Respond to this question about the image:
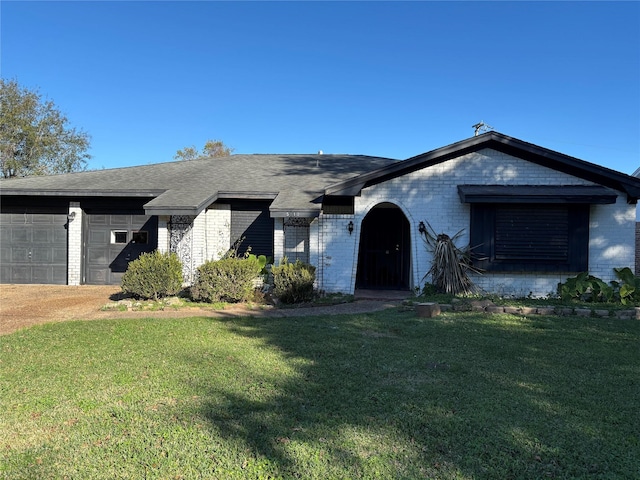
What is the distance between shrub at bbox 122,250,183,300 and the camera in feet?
31.8

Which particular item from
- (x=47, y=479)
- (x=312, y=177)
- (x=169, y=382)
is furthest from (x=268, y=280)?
(x=47, y=479)

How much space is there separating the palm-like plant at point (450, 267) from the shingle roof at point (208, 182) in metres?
3.37

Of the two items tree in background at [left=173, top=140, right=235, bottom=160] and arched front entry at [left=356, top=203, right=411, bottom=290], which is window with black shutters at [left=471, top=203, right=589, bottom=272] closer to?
arched front entry at [left=356, top=203, right=411, bottom=290]

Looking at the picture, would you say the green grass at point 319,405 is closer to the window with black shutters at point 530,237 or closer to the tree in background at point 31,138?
the window with black shutters at point 530,237

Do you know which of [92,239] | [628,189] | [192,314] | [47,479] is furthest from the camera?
[92,239]

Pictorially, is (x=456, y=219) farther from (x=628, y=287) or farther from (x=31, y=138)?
(x=31, y=138)

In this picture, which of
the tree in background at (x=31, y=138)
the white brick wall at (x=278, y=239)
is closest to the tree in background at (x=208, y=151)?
the tree in background at (x=31, y=138)

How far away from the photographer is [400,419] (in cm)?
373

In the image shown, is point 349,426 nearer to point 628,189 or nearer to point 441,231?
point 441,231

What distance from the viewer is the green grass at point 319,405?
9.94ft

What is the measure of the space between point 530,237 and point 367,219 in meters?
4.82

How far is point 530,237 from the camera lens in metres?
10.6

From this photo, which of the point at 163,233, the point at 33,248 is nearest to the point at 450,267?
the point at 163,233

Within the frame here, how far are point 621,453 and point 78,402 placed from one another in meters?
4.77
